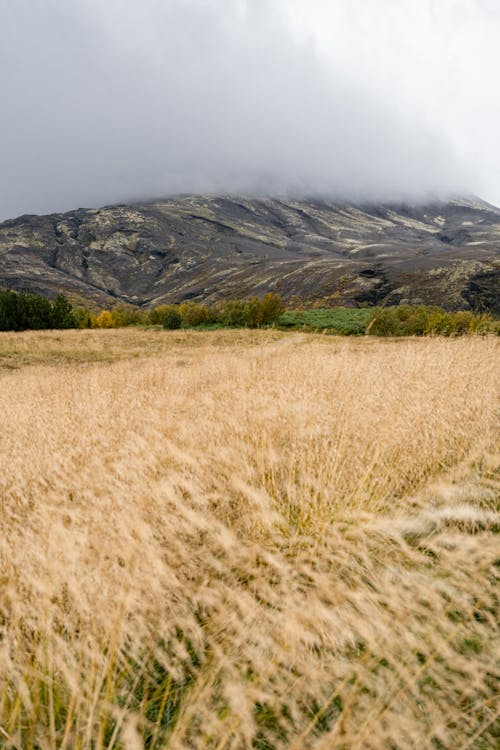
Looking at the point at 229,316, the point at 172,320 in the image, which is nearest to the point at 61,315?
the point at 172,320

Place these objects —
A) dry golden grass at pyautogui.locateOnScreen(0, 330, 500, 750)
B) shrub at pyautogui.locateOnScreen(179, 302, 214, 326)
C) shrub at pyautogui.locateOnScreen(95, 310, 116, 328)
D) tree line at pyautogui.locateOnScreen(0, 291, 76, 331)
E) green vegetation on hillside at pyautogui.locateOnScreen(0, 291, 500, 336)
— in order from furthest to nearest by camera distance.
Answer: shrub at pyautogui.locateOnScreen(95, 310, 116, 328) → shrub at pyautogui.locateOnScreen(179, 302, 214, 326) → tree line at pyautogui.locateOnScreen(0, 291, 76, 331) → green vegetation on hillside at pyautogui.locateOnScreen(0, 291, 500, 336) → dry golden grass at pyautogui.locateOnScreen(0, 330, 500, 750)

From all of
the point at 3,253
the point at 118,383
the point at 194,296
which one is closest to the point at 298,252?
the point at 194,296

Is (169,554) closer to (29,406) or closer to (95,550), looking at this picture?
(95,550)

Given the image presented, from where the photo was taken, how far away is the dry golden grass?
1.22 m

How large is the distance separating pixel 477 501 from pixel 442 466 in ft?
1.66

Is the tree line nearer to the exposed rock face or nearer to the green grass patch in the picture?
the green grass patch

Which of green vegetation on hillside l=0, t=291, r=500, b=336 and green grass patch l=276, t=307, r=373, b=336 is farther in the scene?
green vegetation on hillside l=0, t=291, r=500, b=336

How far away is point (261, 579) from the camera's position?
169 cm

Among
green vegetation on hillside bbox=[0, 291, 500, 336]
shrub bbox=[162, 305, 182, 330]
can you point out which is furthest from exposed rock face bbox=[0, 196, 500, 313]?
shrub bbox=[162, 305, 182, 330]

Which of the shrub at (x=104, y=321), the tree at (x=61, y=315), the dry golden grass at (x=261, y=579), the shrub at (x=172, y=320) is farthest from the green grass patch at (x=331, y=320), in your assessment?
the dry golden grass at (x=261, y=579)

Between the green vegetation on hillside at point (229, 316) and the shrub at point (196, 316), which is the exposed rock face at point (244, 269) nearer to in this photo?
the green vegetation on hillside at point (229, 316)

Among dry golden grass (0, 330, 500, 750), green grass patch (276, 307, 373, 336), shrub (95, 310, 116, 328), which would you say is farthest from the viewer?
shrub (95, 310, 116, 328)

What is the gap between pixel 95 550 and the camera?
1945 mm

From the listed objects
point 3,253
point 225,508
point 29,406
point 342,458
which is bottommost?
point 29,406
